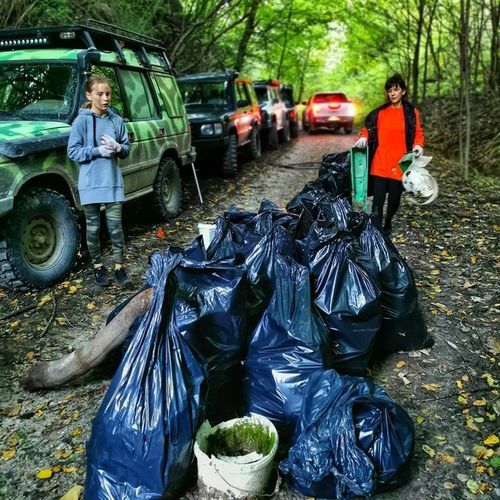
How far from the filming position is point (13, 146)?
3836 mm

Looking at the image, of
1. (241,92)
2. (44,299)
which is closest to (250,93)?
(241,92)

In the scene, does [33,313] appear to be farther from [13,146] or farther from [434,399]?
[434,399]

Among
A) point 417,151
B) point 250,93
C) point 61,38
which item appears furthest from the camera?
point 250,93

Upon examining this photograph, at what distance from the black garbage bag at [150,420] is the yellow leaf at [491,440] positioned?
60.8 inches

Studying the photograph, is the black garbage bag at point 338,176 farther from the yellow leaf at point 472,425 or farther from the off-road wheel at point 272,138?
the off-road wheel at point 272,138

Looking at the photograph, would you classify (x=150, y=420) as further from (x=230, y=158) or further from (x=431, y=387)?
(x=230, y=158)

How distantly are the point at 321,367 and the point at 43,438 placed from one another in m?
1.56

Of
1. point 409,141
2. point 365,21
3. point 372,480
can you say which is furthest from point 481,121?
point 372,480

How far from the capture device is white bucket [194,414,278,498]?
6.53ft

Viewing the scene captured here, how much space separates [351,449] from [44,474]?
4.92 ft

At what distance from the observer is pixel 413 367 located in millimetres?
3221

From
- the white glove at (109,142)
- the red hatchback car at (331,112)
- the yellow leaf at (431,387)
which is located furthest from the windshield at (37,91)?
the red hatchback car at (331,112)

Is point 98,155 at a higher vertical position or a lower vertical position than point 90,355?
higher

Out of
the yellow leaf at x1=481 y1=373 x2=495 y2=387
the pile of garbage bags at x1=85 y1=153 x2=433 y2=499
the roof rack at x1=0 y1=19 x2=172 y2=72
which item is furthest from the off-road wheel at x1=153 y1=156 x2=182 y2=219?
the yellow leaf at x1=481 y1=373 x2=495 y2=387
